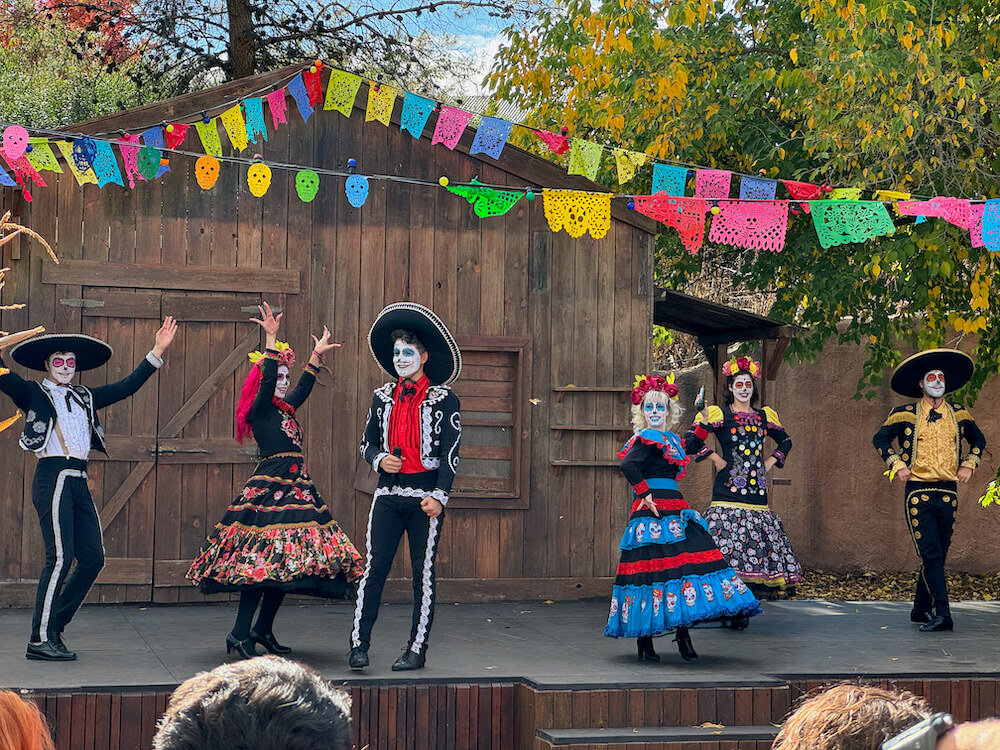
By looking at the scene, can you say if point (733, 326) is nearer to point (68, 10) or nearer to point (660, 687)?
point (660, 687)

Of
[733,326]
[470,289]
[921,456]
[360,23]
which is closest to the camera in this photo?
[921,456]

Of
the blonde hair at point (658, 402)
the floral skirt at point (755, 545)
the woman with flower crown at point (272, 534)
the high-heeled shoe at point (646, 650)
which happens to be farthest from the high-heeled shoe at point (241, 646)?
the floral skirt at point (755, 545)

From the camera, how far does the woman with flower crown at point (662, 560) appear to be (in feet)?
21.6

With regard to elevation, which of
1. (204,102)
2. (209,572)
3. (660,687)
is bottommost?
(660,687)

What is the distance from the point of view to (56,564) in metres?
6.28

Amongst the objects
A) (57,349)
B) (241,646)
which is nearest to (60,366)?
(57,349)

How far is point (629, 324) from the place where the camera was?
939 centimetres

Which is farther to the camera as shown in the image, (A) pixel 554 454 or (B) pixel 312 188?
(A) pixel 554 454

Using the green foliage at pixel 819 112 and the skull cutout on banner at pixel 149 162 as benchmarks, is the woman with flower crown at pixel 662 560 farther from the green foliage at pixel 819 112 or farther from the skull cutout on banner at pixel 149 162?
the skull cutout on banner at pixel 149 162

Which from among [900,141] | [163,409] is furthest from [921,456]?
[163,409]

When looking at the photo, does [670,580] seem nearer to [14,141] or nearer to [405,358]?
[405,358]

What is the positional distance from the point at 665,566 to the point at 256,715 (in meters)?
4.97

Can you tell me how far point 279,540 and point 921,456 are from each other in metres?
4.29

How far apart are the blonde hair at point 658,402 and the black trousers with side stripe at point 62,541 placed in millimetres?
2951
